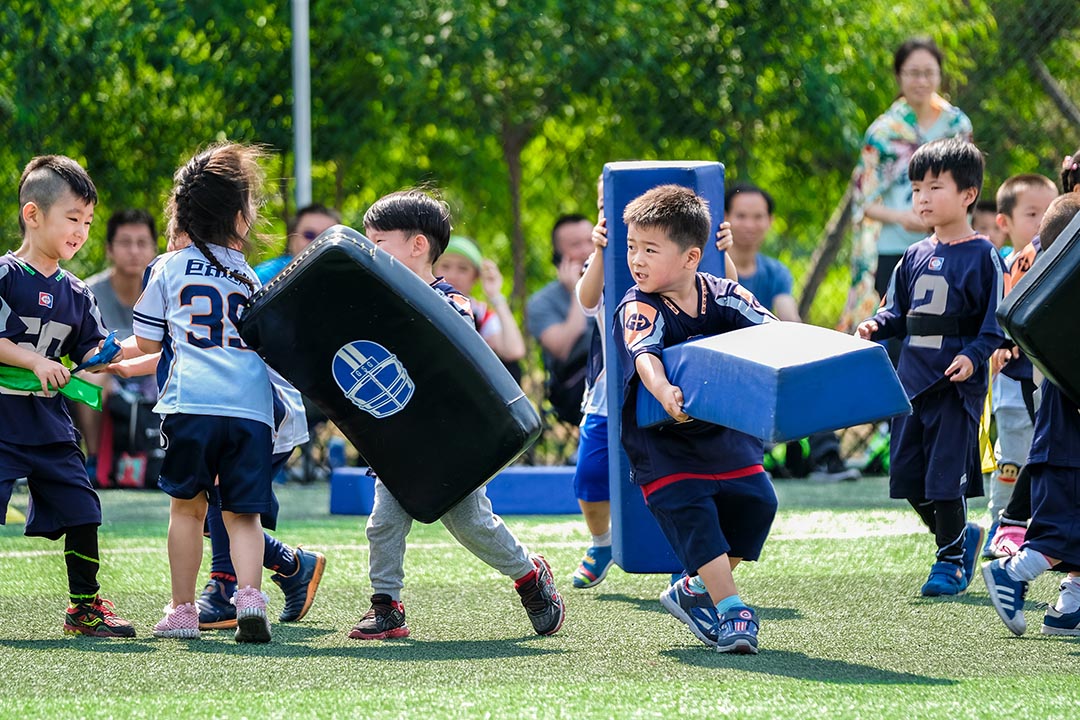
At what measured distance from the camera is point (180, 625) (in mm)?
4336

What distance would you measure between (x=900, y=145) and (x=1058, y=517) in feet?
12.5

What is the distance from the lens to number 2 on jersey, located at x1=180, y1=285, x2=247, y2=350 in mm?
4289

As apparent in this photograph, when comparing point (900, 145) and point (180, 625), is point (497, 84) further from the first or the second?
point (180, 625)

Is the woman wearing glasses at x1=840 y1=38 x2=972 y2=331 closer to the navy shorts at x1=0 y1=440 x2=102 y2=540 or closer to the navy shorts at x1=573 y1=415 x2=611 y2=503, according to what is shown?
the navy shorts at x1=573 y1=415 x2=611 y2=503

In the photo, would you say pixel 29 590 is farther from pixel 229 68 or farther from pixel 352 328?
pixel 229 68

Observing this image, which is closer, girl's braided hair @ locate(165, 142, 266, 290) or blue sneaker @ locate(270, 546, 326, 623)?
girl's braided hair @ locate(165, 142, 266, 290)

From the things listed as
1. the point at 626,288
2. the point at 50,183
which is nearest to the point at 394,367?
the point at 626,288

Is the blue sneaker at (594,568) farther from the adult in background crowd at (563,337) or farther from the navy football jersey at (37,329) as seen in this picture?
the adult in background crowd at (563,337)

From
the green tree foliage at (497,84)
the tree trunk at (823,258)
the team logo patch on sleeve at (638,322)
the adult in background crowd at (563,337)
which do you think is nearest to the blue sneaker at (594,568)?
the team logo patch on sleeve at (638,322)

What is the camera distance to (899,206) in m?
7.88

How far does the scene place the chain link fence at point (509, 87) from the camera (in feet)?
28.1

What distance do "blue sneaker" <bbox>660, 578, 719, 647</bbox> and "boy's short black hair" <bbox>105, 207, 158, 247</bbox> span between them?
15.7 ft

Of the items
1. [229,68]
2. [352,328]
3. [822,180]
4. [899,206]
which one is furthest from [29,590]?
[822,180]

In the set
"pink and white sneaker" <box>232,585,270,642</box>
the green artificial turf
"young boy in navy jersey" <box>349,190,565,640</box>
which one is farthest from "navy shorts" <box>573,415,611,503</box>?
"pink and white sneaker" <box>232,585,270,642</box>
